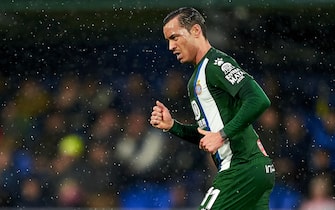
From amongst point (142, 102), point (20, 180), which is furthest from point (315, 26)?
point (20, 180)

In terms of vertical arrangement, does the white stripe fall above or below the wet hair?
below

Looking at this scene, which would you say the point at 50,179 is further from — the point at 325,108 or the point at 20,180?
the point at 325,108

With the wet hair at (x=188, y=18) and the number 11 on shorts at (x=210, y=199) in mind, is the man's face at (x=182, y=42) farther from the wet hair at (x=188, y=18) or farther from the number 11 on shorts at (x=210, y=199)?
the number 11 on shorts at (x=210, y=199)

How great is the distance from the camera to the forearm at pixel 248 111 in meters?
5.45

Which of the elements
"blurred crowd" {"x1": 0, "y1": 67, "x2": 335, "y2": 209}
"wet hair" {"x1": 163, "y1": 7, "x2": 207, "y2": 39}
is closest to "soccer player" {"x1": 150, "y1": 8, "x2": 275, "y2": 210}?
"wet hair" {"x1": 163, "y1": 7, "x2": 207, "y2": 39}

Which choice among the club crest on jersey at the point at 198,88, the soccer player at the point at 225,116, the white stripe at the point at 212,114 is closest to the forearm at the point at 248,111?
the soccer player at the point at 225,116

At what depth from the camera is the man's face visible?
5898mm

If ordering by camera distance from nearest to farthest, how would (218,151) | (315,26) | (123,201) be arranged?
1. (218,151)
2. (123,201)
3. (315,26)

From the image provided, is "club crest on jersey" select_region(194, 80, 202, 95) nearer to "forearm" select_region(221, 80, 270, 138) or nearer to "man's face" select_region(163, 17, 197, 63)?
"man's face" select_region(163, 17, 197, 63)

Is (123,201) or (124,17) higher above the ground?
(124,17)

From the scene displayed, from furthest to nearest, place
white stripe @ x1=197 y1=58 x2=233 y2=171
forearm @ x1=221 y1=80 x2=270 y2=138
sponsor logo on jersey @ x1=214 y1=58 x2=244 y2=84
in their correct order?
white stripe @ x1=197 y1=58 x2=233 y2=171
sponsor logo on jersey @ x1=214 y1=58 x2=244 y2=84
forearm @ x1=221 y1=80 x2=270 y2=138

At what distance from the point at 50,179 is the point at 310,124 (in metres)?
3.12

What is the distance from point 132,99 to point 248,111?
652cm

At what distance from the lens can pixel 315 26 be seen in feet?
39.9
